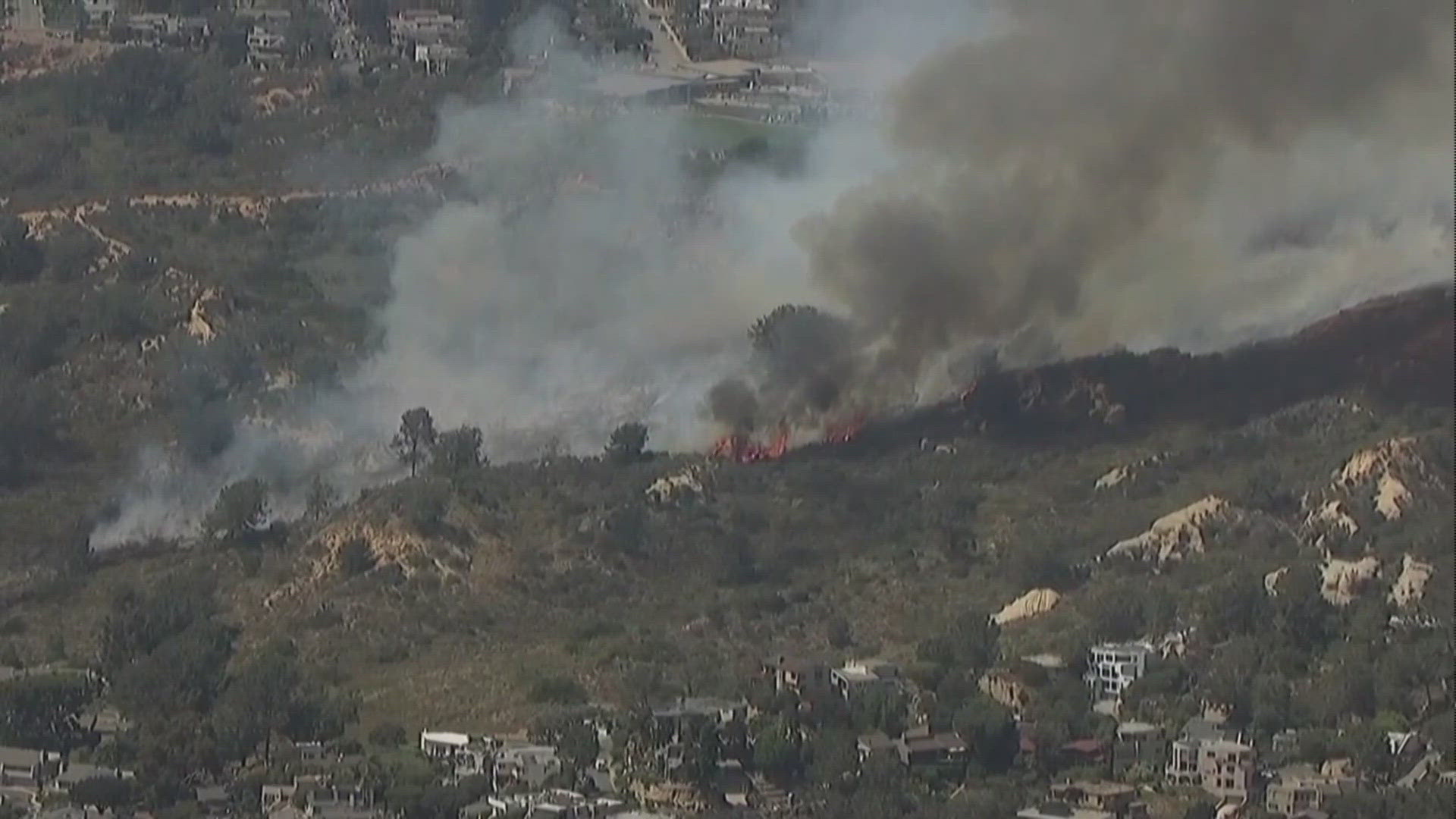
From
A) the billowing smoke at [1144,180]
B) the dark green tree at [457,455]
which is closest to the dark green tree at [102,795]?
the dark green tree at [457,455]

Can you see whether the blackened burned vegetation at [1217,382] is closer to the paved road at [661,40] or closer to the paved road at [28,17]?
the paved road at [661,40]

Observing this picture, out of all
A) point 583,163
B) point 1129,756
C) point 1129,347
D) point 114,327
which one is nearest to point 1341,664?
point 1129,756

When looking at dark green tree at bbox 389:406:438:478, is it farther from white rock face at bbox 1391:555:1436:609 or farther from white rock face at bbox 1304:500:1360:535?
white rock face at bbox 1391:555:1436:609

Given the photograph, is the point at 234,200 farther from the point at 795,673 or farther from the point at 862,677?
the point at 862,677

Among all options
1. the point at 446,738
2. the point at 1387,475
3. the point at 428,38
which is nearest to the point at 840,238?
the point at 428,38

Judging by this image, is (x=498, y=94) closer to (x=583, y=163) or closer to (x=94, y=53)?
(x=583, y=163)

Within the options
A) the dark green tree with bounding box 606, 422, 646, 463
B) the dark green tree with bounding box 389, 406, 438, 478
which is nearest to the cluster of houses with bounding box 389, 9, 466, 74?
the dark green tree with bounding box 389, 406, 438, 478
